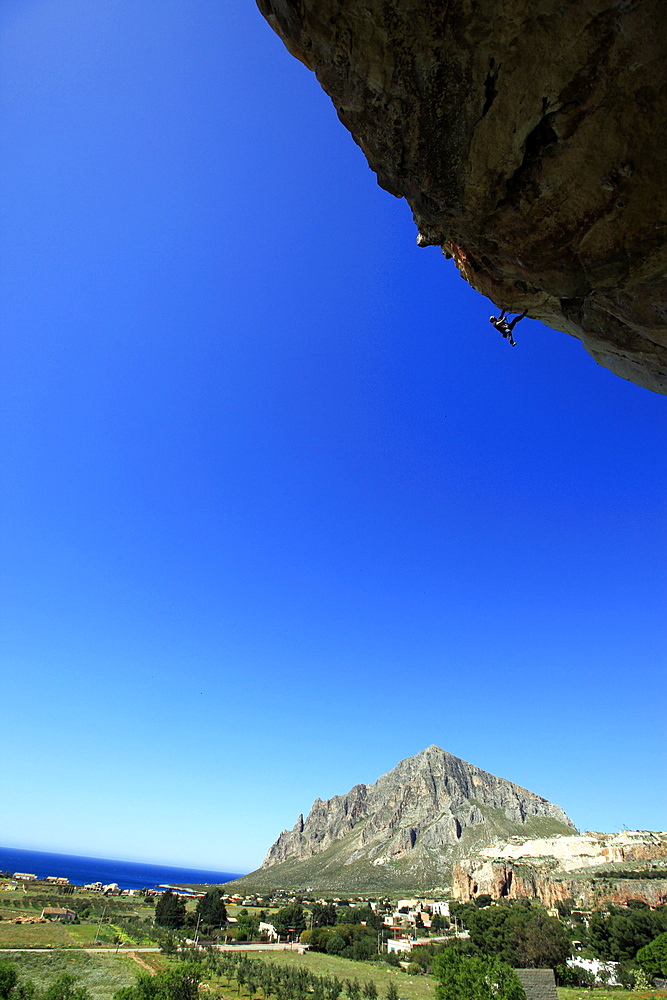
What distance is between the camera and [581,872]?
9381 centimetres

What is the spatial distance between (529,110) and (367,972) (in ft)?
241

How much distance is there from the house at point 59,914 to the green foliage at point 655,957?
79.0 m

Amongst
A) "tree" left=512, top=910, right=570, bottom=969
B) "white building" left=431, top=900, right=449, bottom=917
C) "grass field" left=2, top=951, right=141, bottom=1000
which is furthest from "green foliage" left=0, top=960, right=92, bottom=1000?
"white building" left=431, top=900, right=449, bottom=917

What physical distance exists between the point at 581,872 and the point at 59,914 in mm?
98131

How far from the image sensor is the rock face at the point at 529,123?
18.9 feet

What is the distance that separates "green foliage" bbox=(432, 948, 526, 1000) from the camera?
32125mm

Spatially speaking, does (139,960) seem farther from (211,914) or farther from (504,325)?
(504,325)

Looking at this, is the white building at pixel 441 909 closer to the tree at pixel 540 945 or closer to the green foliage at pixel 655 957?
the tree at pixel 540 945

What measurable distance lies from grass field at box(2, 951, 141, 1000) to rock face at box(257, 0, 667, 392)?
5196 cm

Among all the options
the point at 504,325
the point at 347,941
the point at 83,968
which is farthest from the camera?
the point at 347,941

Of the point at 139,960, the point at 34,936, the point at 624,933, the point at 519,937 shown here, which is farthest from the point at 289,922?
the point at 624,933

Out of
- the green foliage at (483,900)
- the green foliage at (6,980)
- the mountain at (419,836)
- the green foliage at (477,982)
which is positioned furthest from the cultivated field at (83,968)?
the mountain at (419,836)

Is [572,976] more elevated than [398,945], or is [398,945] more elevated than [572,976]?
[572,976]

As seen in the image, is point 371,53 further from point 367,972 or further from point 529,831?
point 529,831
